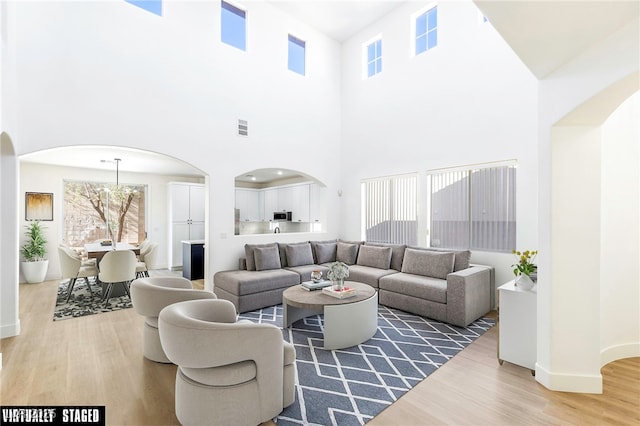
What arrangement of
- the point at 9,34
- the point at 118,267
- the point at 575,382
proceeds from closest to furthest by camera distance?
the point at 575,382 → the point at 9,34 → the point at 118,267

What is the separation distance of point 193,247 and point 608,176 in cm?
667

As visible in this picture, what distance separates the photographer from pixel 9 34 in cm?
326

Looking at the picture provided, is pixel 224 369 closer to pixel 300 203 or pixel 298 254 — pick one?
pixel 298 254

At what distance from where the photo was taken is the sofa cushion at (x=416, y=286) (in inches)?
155

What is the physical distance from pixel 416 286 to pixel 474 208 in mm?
1664

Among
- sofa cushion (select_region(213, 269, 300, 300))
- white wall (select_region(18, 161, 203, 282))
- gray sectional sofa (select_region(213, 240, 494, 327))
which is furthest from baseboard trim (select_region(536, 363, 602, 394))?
white wall (select_region(18, 161, 203, 282))

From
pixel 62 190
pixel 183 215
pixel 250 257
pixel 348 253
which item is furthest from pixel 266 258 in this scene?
pixel 62 190

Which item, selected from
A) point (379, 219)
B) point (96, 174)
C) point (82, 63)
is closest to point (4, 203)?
point (82, 63)

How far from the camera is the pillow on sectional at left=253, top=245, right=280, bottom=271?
5074 millimetres

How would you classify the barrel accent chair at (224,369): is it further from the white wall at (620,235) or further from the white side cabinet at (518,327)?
the white wall at (620,235)

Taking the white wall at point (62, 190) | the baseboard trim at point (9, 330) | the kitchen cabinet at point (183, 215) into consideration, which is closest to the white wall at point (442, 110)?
the kitchen cabinet at point (183, 215)

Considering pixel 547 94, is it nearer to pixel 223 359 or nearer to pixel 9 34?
pixel 223 359

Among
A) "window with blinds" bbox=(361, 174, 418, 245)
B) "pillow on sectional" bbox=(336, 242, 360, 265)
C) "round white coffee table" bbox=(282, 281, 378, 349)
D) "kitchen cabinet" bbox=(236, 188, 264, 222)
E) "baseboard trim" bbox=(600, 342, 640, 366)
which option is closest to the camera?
"baseboard trim" bbox=(600, 342, 640, 366)

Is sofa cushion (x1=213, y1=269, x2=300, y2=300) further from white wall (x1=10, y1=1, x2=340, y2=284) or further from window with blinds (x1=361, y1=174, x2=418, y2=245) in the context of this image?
window with blinds (x1=361, y1=174, x2=418, y2=245)
